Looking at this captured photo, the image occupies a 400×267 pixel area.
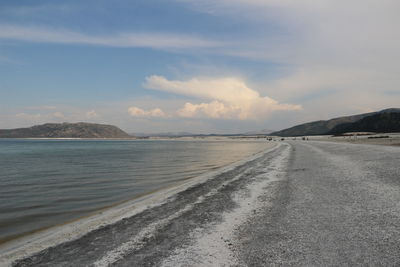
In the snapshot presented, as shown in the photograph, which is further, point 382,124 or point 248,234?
point 382,124

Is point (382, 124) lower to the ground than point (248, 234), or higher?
higher

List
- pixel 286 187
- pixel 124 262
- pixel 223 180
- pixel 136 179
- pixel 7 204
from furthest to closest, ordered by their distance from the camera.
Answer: pixel 136 179 < pixel 223 180 < pixel 286 187 < pixel 7 204 < pixel 124 262

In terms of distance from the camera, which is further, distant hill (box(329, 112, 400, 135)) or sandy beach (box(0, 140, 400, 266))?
distant hill (box(329, 112, 400, 135))

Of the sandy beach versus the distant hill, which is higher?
the distant hill

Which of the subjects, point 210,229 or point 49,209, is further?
point 49,209

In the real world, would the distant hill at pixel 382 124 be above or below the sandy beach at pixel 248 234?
above

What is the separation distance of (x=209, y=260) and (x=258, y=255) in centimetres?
100

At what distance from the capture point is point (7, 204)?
36.8 ft

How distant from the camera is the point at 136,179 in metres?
17.9

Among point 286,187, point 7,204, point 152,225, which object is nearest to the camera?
point 152,225

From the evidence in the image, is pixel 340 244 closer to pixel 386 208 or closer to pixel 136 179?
pixel 386 208

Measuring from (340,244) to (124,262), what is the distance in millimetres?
4572

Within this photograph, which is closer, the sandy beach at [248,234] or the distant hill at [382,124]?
the sandy beach at [248,234]

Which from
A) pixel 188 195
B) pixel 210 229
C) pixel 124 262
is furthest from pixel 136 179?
pixel 124 262
